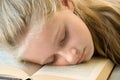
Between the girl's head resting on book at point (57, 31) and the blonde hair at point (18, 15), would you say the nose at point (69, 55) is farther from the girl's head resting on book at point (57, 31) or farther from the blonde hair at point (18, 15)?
the blonde hair at point (18, 15)

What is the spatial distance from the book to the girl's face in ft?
0.08

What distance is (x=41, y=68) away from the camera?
971 mm

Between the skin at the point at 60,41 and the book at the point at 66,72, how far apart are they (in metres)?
0.02

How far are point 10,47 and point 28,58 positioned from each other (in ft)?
0.23

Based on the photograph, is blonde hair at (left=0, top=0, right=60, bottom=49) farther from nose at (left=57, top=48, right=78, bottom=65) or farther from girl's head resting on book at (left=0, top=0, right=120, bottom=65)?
nose at (left=57, top=48, right=78, bottom=65)

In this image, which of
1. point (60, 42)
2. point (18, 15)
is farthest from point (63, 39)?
point (18, 15)

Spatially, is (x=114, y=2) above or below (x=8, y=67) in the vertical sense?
above

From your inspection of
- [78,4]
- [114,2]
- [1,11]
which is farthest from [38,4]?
[114,2]

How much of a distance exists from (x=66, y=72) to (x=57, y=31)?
121 mm

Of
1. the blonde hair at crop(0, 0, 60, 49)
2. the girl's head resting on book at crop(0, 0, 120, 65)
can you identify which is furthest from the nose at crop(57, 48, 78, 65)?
the blonde hair at crop(0, 0, 60, 49)

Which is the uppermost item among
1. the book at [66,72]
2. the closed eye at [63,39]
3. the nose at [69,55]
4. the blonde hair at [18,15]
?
the blonde hair at [18,15]

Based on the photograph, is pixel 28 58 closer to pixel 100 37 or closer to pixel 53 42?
pixel 53 42

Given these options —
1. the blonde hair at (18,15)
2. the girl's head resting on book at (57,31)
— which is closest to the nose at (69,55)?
the girl's head resting on book at (57,31)

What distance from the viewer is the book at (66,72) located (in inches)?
34.0
